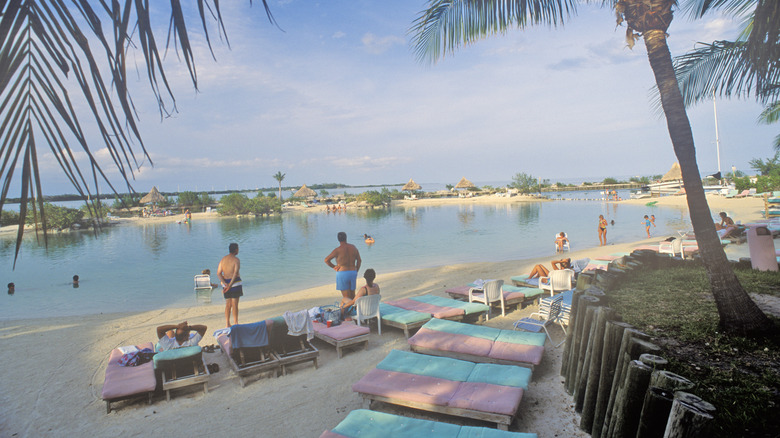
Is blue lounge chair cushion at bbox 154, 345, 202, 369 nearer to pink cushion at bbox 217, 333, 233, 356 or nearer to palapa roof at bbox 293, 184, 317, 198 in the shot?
pink cushion at bbox 217, 333, 233, 356

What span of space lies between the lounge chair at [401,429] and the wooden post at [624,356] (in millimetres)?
634

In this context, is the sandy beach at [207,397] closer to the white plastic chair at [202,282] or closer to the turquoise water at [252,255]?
the turquoise water at [252,255]

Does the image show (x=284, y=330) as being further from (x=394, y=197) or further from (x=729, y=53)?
(x=394, y=197)

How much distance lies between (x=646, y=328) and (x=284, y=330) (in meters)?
4.83

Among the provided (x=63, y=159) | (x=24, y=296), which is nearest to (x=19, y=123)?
(x=63, y=159)

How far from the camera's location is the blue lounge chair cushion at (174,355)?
562 cm

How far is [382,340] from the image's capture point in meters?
7.30

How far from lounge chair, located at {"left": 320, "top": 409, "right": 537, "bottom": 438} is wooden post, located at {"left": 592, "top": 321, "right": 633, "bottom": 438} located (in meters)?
0.67

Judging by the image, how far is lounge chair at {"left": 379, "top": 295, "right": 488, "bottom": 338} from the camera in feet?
24.2

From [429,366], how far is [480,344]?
3.54ft

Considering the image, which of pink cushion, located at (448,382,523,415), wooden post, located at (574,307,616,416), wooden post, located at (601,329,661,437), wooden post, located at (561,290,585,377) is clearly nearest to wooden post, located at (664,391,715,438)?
wooden post, located at (601,329,661,437)

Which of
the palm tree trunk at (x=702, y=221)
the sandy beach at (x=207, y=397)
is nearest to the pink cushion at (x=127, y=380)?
the sandy beach at (x=207, y=397)

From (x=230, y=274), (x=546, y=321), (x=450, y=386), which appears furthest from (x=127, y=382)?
(x=546, y=321)

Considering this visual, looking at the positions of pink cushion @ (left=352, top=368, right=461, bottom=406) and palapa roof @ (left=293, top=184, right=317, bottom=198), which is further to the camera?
palapa roof @ (left=293, top=184, right=317, bottom=198)
